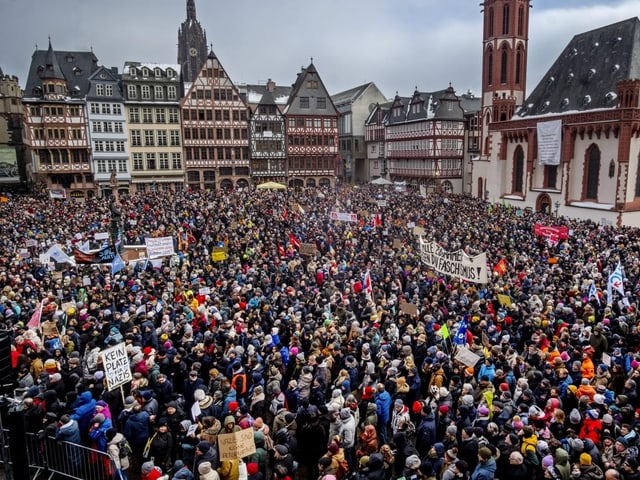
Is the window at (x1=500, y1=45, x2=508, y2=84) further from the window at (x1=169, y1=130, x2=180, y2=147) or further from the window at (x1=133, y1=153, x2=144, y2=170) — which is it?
the window at (x1=133, y1=153, x2=144, y2=170)

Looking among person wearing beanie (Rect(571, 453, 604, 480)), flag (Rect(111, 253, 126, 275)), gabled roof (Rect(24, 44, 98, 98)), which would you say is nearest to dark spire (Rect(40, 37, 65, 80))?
gabled roof (Rect(24, 44, 98, 98))

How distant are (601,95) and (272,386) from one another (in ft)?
127

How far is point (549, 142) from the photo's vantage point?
41281mm

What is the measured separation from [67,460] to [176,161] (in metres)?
47.6

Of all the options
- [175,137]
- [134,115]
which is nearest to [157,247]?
[175,137]

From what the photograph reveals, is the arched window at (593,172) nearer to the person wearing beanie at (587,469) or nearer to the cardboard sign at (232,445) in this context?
the person wearing beanie at (587,469)

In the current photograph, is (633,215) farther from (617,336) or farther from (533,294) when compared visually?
(617,336)

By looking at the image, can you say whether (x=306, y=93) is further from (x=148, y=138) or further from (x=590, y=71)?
(x=590, y=71)

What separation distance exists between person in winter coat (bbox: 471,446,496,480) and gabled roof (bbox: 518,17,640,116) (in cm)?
3718

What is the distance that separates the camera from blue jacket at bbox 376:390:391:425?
9.02 metres

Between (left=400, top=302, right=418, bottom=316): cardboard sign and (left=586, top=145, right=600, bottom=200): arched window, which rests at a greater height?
(left=586, top=145, right=600, bottom=200): arched window

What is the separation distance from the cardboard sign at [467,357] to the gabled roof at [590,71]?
111 feet

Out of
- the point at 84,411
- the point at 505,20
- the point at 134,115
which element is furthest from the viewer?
the point at 134,115

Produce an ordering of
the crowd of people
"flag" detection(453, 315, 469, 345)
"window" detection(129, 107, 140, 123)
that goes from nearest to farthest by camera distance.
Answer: the crowd of people, "flag" detection(453, 315, 469, 345), "window" detection(129, 107, 140, 123)
